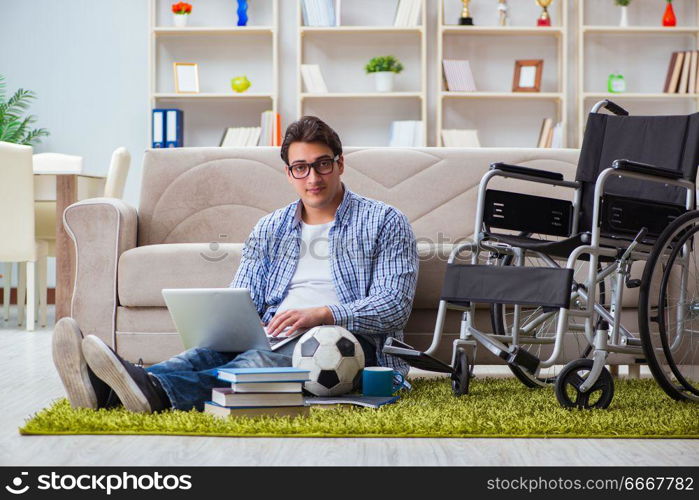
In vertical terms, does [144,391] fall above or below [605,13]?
below

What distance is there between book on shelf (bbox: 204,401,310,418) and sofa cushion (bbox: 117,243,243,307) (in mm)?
915

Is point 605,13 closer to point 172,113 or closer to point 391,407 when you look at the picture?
point 172,113

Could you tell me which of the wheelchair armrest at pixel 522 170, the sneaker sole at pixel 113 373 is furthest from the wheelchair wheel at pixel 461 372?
the sneaker sole at pixel 113 373

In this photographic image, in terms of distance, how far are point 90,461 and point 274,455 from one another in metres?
0.31

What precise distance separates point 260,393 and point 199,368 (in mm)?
228

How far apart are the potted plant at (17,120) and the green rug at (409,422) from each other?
3.96 m

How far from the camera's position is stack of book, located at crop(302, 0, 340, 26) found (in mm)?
5445

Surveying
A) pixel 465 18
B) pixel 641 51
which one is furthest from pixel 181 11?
pixel 641 51

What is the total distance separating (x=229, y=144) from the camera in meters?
5.49

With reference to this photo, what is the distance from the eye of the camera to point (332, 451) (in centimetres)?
159

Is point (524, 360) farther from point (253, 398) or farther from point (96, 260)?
point (96, 260)

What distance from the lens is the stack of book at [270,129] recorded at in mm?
5453

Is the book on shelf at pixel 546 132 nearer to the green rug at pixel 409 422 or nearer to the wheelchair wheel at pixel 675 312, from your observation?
the wheelchair wheel at pixel 675 312

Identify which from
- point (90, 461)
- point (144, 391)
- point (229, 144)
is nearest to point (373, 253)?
point (144, 391)
